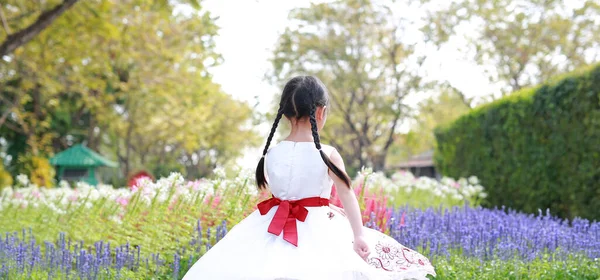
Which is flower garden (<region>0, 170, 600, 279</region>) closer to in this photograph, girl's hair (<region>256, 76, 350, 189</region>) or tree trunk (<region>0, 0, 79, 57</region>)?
girl's hair (<region>256, 76, 350, 189</region>)

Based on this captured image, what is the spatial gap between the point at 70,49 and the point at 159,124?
457 inches

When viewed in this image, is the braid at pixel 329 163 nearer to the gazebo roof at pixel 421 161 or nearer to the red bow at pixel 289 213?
the red bow at pixel 289 213

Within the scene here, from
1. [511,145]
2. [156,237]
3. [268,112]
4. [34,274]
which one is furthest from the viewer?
[268,112]

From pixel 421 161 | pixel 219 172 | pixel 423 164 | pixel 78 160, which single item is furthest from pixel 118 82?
pixel 421 161

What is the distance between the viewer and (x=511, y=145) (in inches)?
397

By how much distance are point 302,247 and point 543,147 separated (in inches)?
279

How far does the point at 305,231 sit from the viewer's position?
316cm

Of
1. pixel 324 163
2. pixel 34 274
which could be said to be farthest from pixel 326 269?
pixel 34 274

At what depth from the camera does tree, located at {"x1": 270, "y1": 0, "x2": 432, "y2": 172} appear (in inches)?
795

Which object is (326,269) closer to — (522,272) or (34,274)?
(522,272)

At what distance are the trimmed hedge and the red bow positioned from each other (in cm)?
582

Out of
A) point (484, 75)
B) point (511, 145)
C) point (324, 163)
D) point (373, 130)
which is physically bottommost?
point (324, 163)

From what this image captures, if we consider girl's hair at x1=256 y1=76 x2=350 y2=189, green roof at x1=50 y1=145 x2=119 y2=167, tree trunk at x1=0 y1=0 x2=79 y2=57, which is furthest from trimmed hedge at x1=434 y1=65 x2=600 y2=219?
green roof at x1=50 y1=145 x2=119 y2=167

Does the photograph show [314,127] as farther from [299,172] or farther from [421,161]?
[421,161]
